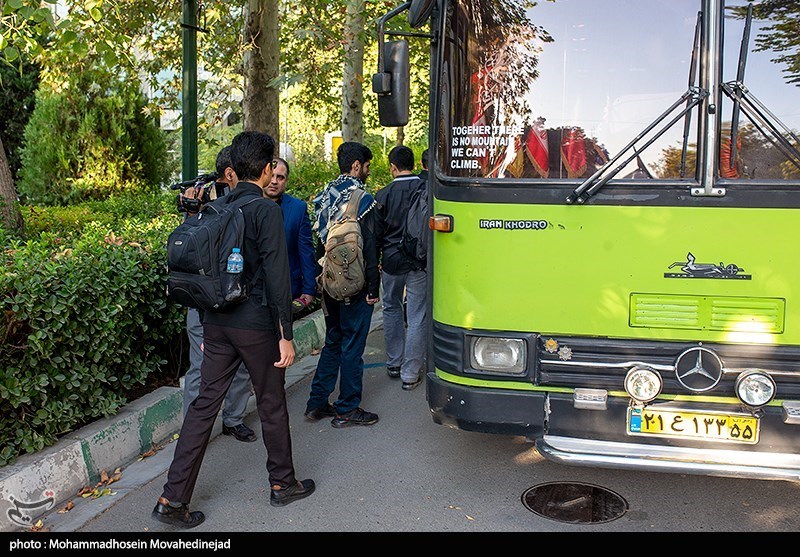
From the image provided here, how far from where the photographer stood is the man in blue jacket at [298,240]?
5637 mm

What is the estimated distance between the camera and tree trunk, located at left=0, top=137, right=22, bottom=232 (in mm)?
7738

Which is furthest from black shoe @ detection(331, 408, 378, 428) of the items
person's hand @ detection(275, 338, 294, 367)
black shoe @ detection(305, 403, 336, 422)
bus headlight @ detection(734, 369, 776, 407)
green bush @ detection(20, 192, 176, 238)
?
green bush @ detection(20, 192, 176, 238)

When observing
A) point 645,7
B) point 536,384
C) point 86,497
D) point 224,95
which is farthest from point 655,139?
point 224,95

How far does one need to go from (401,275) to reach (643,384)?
10.1 feet

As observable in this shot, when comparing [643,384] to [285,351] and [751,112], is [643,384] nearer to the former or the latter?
[751,112]

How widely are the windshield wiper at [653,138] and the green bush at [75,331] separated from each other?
2866 mm

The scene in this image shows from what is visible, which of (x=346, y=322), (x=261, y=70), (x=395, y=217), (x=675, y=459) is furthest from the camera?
(x=261, y=70)

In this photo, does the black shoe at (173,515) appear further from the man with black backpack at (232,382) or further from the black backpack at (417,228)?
the black backpack at (417,228)

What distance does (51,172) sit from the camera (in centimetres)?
1414

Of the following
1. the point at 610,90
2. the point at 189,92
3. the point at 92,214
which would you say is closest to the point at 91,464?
the point at 610,90

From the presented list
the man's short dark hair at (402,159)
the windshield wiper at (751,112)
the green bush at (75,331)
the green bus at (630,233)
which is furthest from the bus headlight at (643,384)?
the man's short dark hair at (402,159)

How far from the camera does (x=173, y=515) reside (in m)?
4.17

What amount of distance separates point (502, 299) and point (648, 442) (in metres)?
1.00

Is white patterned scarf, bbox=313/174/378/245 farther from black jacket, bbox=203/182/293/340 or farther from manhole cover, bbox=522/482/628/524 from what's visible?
manhole cover, bbox=522/482/628/524
